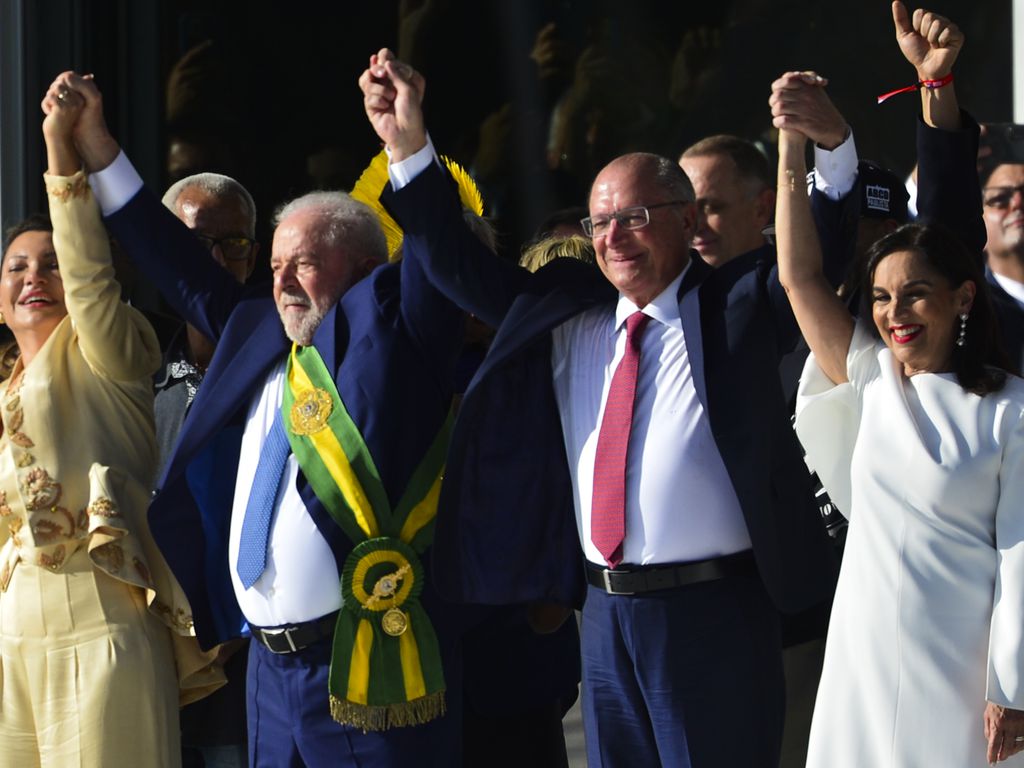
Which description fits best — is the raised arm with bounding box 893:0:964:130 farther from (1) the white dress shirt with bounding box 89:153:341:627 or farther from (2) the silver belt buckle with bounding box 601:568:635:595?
(1) the white dress shirt with bounding box 89:153:341:627

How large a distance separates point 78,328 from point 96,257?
18 centimetres

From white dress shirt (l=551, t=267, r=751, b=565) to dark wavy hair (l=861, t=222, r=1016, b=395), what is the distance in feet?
1.50

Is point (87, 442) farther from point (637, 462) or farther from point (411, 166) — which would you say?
point (637, 462)

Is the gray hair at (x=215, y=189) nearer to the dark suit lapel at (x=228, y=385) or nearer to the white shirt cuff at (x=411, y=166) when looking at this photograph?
the dark suit lapel at (x=228, y=385)

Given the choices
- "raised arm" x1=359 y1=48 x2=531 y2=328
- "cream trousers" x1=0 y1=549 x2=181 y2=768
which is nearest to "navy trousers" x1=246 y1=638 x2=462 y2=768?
"cream trousers" x1=0 y1=549 x2=181 y2=768

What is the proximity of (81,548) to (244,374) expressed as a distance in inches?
23.1

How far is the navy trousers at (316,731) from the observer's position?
12.4 feet

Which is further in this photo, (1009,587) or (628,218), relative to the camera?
(628,218)

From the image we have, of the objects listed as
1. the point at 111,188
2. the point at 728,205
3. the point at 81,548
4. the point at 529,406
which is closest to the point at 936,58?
the point at 728,205

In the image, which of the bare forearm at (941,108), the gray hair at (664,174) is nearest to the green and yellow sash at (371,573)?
the gray hair at (664,174)

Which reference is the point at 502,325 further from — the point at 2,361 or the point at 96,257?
the point at 2,361

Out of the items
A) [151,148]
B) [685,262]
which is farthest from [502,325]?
[151,148]

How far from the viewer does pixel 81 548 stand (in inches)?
162

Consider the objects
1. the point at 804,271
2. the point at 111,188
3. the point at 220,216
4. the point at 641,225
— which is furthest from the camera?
the point at 220,216
